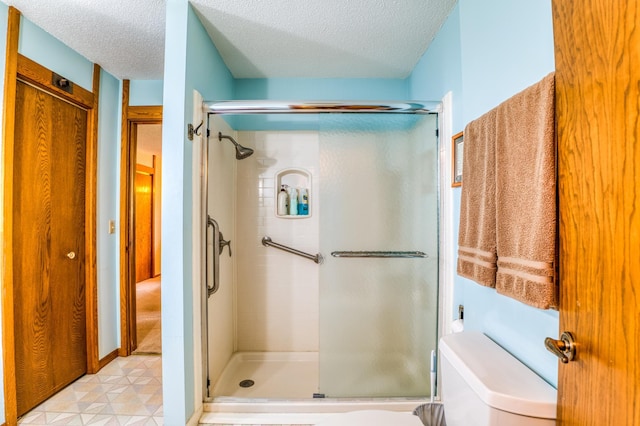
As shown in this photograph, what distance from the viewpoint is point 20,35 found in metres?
1.63

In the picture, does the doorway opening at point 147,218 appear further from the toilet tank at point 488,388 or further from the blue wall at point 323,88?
the toilet tank at point 488,388

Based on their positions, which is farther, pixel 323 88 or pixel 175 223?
pixel 323 88

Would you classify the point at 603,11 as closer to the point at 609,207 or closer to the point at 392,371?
the point at 609,207

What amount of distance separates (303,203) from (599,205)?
2.04m

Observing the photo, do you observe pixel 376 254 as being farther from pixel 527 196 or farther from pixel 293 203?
pixel 527 196

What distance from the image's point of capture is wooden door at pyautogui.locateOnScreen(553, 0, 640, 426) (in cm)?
52

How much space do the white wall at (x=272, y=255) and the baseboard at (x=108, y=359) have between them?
1009 mm

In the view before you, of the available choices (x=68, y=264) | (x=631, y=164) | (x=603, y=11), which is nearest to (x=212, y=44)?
(x=68, y=264)

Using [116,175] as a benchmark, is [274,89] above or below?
above

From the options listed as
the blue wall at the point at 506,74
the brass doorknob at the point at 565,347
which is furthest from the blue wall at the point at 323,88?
the brass doorknob at the point at 565,347

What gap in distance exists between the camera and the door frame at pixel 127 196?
2385 mm

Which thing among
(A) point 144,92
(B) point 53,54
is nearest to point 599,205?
(B) point 53,54

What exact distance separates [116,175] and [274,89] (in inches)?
59.1

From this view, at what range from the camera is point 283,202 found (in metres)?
2.47
